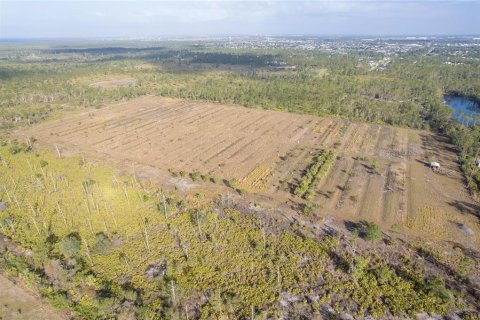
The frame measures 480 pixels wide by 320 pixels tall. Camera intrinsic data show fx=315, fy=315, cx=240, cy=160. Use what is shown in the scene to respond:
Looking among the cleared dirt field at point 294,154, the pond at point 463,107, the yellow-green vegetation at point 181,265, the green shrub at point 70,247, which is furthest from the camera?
the pond at point 463,107

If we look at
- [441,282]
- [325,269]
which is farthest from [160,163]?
[441,282]

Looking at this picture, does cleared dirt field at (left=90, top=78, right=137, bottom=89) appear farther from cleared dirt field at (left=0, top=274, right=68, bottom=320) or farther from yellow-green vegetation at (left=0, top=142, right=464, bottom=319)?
cleared dirt field at (left=0, top=274, right=68, bottom=320)

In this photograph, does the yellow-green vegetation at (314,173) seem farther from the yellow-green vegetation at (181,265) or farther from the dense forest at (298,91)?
the dense forest at (298,91)

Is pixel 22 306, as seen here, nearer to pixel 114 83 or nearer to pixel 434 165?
pixel 434 165

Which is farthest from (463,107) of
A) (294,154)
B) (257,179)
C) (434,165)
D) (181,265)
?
(181,265)

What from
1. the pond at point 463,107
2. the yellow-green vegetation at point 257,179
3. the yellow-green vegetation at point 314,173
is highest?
the yellow-green vegetation at point 314,173

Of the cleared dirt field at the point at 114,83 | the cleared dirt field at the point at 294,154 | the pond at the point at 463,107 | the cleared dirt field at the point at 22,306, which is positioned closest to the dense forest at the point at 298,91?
the pond at the point at 463,107

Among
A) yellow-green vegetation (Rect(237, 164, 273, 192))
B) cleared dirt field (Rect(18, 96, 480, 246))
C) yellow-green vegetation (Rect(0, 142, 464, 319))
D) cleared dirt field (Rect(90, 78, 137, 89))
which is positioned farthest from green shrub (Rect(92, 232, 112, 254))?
cleared dirt field (Rect(90, 78, 137, 89))
